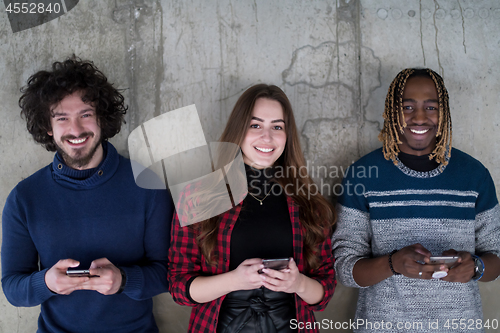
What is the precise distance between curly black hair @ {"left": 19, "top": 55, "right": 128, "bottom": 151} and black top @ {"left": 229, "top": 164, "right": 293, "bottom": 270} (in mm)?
1065

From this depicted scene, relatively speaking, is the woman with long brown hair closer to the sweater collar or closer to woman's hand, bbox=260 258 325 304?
woman's hand, bbox=260 258 325 304

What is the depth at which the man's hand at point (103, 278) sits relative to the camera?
179 centimetres

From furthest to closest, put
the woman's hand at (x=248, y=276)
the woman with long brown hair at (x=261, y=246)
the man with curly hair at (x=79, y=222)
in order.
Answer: the man with curly hair at (x=79, y=222), the woman with long brown hair at (x=261, y=246), the woman's hand at (x=248, y=276)

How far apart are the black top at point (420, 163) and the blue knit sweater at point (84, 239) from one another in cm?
163

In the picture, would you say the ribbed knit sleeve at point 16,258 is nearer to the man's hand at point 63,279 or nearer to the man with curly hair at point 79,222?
the man with curly hair at point 79,222

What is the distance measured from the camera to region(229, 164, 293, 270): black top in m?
1.86

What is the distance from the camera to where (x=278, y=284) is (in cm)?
167

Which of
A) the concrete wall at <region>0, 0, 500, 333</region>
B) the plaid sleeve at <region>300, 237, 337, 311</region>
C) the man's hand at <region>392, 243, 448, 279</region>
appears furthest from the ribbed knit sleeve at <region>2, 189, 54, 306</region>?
the man's hand at <region>392, 243, 448, 279</region>

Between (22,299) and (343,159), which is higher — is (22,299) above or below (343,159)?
below

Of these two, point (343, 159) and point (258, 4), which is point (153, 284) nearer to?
point (343, 159)

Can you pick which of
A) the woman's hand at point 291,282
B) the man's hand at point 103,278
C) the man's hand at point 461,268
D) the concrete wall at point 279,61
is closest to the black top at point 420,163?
the concrete wall at point 279,61

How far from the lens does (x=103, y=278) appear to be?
5.87 ft

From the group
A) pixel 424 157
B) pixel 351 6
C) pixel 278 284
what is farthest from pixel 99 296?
pixel 351 6

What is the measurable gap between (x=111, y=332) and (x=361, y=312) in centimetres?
158
